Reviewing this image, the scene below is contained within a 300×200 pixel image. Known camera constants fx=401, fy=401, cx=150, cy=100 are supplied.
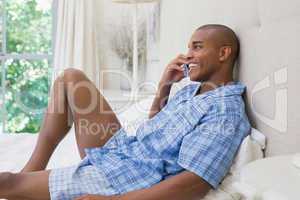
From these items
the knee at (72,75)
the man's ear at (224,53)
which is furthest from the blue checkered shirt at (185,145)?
the knee at (72,75)

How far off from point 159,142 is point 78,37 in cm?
216

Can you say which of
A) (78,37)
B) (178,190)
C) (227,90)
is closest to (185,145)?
(178,190)

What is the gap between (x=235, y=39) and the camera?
54.9 inches

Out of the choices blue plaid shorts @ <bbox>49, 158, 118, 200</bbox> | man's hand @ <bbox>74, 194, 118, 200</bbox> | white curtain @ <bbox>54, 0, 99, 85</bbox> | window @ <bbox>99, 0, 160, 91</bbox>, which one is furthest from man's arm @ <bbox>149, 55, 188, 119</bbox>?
white curtain @ <bbox>54, 0, 99, 85</bbox>

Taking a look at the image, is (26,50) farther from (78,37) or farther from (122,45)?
(122,45)

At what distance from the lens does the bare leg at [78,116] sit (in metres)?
1.57

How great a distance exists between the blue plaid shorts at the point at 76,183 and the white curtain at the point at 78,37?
2071mm

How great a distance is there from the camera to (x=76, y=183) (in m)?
1.22

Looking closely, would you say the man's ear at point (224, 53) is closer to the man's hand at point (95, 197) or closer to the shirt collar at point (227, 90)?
the shirt collar at point (227, 90)

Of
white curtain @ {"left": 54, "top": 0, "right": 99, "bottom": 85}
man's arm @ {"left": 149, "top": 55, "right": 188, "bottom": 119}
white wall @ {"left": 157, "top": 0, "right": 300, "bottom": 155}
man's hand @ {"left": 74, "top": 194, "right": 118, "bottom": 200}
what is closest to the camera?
white wall @ {"left": 157, "top": 0, "right": 300, "bottom": 155}

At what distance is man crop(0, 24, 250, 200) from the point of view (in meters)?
1.09

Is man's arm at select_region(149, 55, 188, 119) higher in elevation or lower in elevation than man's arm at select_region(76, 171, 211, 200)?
higher

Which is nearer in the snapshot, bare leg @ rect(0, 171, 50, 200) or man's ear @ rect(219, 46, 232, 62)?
bare leg @ rect(0, 171, 50, 200)

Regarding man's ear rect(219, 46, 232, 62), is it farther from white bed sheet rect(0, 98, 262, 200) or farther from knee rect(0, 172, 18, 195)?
knee rect(0, 172, 18, 195)
